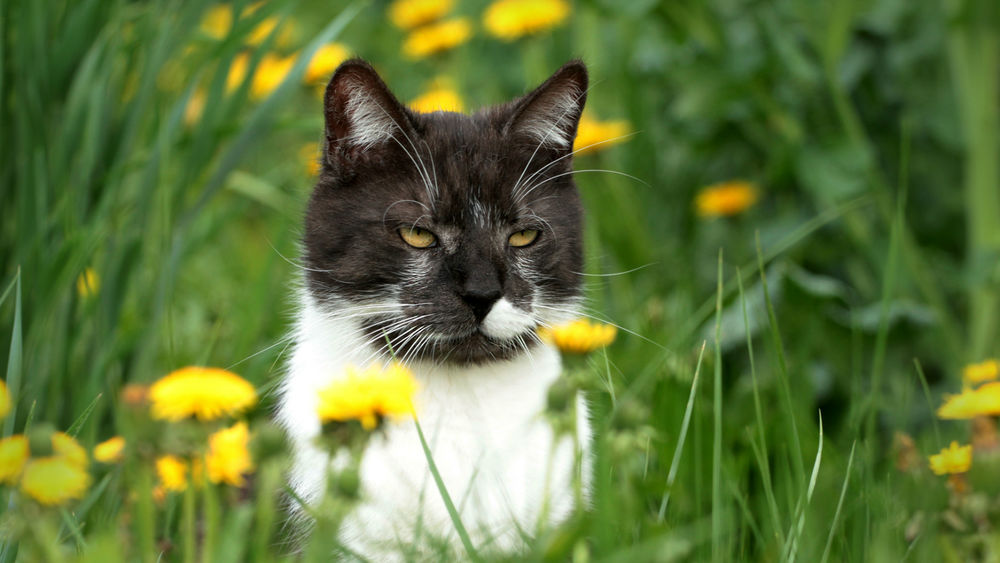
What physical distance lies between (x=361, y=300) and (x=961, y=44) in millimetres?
1881

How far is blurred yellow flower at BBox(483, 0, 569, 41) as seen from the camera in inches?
122

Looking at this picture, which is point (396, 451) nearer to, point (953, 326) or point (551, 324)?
point (551, 324)

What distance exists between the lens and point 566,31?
13.9 feet

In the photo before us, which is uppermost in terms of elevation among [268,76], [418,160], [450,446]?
[268,76]

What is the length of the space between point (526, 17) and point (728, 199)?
82cm

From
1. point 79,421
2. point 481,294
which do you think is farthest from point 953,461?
point 79,421

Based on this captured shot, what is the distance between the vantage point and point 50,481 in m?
0.94

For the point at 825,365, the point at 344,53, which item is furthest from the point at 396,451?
the point at 344,53

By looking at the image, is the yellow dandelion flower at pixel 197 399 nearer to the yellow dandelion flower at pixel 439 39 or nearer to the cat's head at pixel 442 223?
the cat's head at pixel 442 223

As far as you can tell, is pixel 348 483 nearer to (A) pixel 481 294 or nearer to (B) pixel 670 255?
(A) pixel 481 294

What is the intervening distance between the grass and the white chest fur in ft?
0.35

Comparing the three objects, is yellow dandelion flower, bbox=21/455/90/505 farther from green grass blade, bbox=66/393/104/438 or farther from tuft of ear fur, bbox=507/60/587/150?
tuft of ear fur, bbox=507/60/587/150

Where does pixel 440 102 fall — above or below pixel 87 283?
above

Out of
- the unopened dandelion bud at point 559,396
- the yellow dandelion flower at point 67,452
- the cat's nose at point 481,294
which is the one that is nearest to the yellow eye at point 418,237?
the cat's nose at point 481,294
